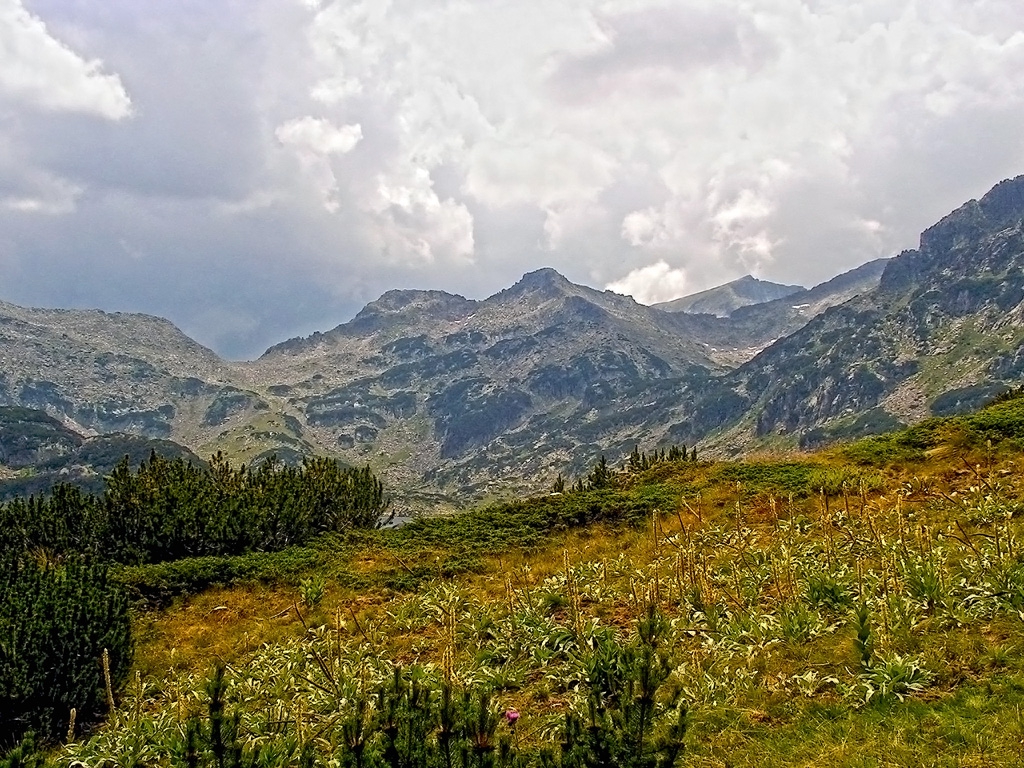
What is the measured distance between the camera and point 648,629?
6066 mm

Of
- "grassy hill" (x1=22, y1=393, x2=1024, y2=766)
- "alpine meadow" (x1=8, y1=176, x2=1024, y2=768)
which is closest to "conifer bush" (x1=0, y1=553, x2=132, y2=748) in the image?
"alpine meadow" (x1=8, y1=176, x2=1024, y2=768)

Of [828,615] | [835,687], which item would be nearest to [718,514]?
[828,615]

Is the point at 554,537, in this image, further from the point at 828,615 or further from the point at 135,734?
the point at 135,734

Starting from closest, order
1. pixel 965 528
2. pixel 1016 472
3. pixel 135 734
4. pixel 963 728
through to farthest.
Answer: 1. pixel 963 728
2. pixel 135 734
3. pixel 965 528
4. pixel 1016 472

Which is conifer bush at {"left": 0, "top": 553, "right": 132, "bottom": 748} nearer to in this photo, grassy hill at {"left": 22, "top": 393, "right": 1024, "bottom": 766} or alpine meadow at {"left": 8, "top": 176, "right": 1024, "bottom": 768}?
alpine meadow at {"left": 8, "top": 176, "right": 1024, "bottom": 768}

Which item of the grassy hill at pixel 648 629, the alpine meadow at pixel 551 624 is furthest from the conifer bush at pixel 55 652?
the grassy hill at pixel 648 629

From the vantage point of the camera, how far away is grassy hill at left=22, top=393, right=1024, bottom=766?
23.5 feet

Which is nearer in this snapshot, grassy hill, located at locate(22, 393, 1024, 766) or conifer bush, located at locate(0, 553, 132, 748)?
grassy hill, located at locate(22, 393, 1024, 766)

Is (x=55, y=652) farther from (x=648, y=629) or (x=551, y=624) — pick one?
(x=648, y=629)

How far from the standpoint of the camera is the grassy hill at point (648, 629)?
23.5 ft

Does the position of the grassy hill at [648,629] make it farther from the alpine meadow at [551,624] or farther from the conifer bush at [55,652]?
the conifer bush at [55,652]

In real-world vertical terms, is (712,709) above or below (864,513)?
below

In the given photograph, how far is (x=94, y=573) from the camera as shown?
1544cm

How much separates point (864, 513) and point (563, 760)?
38.2ft
